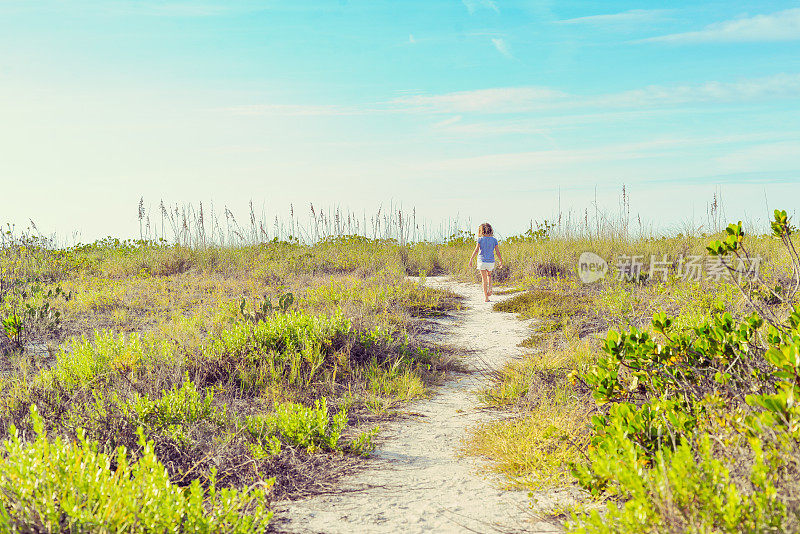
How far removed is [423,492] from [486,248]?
8.29m

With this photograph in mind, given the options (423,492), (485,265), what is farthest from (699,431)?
(485,265)

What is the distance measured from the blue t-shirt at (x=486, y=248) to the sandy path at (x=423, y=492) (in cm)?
612

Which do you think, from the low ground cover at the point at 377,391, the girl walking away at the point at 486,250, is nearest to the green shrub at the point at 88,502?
the low ground cover at the point at 377,391

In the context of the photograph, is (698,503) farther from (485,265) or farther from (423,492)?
(485,265)

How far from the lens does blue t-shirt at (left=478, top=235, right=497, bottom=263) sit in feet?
37.2

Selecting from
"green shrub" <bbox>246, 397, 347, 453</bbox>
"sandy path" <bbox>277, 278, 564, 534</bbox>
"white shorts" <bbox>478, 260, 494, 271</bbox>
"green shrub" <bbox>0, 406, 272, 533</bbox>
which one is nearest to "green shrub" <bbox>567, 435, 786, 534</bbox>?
"sandy path" <bbox>277, 278, 564, 534</bbox>

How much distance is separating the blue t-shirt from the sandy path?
6123mm

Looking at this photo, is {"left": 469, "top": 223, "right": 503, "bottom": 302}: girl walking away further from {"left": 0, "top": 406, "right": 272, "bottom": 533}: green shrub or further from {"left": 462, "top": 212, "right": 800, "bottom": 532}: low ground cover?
{"left": 0, "top": 406, "right": 272, "bottom": 533}: green shrub

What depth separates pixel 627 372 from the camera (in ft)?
13.9

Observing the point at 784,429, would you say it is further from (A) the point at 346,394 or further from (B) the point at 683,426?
(A) the point at 346,394

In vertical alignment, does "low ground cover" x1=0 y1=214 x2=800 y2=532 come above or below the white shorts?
below

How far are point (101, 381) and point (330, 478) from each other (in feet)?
8.36

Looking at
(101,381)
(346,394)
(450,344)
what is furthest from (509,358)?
(101,381)

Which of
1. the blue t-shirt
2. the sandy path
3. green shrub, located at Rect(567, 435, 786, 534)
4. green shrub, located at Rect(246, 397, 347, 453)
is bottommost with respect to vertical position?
the sandy path
